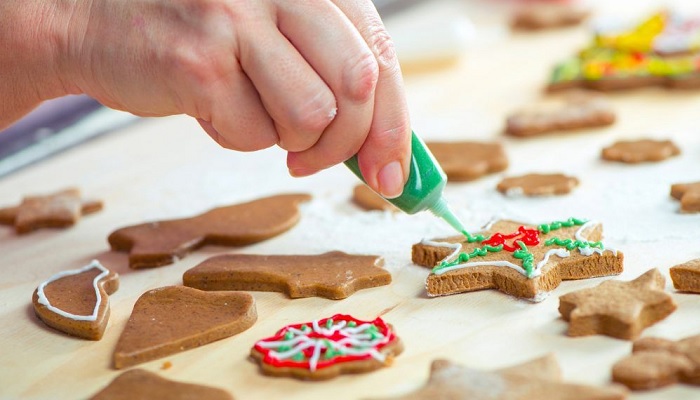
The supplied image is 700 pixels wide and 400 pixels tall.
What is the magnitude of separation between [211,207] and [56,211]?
0.92ft

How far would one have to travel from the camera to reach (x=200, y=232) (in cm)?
152

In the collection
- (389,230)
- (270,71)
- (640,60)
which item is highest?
(270,71)

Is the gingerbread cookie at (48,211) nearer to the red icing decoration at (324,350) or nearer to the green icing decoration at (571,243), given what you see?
the red icing decoration at (324,350)

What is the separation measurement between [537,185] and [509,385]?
708 millimetres

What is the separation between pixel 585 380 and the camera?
1000 millimetres

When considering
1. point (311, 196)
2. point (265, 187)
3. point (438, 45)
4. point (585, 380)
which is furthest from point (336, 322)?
point (438, 45)

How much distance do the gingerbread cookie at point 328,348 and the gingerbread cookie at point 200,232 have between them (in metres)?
0.38

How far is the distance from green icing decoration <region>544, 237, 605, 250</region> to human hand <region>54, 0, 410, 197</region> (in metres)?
0.24

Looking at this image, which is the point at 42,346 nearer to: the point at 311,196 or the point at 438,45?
the point at 311,196

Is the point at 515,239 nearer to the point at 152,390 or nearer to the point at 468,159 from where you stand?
the point at 468,159

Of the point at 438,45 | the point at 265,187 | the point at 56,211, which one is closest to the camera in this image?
the point at 56,211

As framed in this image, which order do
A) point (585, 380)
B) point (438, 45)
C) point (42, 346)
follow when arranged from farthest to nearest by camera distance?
point (438, 45) < point (42, 346) < point (585, 380)

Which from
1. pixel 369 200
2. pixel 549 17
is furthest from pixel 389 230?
pixel 549 17

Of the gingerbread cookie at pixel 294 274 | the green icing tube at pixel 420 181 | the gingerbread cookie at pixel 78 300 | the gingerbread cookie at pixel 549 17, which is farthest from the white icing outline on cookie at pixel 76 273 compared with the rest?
the gingerbread cookie at pixel 549 17
